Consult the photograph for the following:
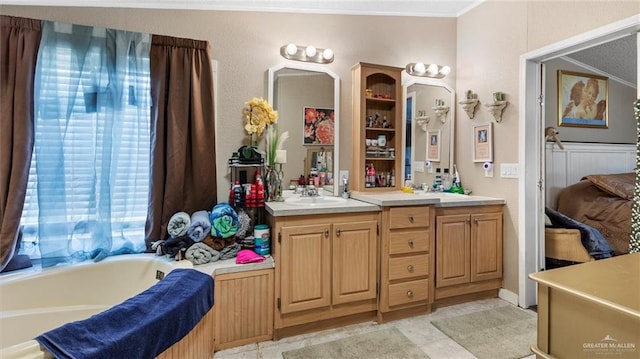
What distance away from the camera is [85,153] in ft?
6.98

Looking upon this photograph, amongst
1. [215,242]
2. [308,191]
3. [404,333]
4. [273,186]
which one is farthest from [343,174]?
[404,333]

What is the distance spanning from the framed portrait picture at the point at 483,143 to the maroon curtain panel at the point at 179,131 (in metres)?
2.48

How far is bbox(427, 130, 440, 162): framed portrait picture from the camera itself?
10.5ft

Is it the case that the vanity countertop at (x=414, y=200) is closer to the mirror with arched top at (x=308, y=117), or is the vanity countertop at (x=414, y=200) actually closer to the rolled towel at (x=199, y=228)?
the mirror with arched top at (x=308, y=117)

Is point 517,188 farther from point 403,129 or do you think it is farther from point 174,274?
point 174,274

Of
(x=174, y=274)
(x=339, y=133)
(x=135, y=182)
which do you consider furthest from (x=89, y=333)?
(x=339, y=133)

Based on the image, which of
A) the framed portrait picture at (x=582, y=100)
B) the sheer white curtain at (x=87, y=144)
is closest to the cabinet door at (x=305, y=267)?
the sheer white curtain at (x=87, y=144)

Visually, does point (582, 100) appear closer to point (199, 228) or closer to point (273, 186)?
point (273, 186)

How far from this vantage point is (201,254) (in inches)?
81.4

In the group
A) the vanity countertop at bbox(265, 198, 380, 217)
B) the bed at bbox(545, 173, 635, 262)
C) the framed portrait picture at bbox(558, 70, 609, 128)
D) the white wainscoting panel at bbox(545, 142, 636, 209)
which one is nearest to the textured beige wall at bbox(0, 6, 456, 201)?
the vanity countertop at bbox(265, 198, 380, 217)

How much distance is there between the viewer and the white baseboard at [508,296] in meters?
2.67

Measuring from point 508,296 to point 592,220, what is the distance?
4.55 feet

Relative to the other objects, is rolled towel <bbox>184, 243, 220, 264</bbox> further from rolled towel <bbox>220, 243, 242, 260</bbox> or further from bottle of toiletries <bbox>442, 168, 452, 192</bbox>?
bottle of toiletries <bbox>442, 168, 452, 192</bbox>

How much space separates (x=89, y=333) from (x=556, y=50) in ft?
10.9
